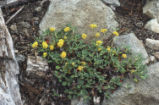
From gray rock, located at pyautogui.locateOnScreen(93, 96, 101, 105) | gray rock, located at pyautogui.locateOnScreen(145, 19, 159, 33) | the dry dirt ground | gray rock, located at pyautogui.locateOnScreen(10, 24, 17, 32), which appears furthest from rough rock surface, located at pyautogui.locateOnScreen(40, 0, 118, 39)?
gray rock, located at pyautogui.locateOnScreen(93, 96, 101, 105)

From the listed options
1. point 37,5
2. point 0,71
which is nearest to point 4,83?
point 0,71

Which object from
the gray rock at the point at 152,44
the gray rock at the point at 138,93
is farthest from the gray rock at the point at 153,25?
the gray rock at the point at 138,93

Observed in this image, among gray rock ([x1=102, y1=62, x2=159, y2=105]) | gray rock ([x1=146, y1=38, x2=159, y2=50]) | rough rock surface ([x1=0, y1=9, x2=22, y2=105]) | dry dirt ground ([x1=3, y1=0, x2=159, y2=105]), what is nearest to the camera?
rough rock surface ([x1=0, y1=9, x2=22, y2=105])

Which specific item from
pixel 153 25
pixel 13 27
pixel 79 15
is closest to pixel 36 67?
pixel 13 27

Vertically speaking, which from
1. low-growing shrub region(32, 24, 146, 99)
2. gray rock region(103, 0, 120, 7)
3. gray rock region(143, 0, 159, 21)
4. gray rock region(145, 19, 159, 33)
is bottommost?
low-growing shrub region(32, 24, 146, 99)

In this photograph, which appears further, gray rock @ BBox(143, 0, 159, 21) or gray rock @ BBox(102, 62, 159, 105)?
gray rock @ BBox(143, 0, 159, 21)

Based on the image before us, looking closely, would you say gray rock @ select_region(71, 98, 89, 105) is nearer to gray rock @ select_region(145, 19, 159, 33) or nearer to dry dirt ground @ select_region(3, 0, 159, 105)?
dry dirt ground @ select_region(3, 0, 159, 105)
